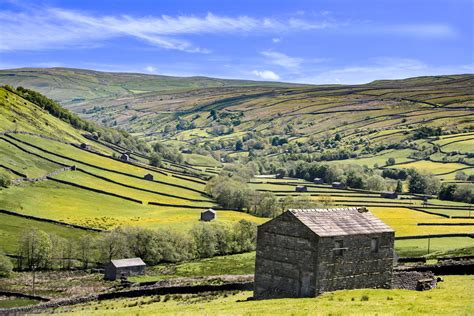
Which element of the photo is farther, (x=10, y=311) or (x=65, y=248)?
(x=65, y=248)

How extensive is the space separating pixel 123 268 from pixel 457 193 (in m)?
92.6

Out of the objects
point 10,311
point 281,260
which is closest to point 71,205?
point 10,311

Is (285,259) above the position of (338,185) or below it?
above

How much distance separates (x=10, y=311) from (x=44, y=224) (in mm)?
48629

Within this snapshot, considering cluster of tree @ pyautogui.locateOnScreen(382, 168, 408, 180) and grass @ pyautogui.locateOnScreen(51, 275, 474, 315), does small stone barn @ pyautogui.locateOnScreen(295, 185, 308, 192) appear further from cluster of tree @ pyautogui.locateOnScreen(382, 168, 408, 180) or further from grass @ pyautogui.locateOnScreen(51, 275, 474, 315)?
grass @ pyautogui.locateOnScreen(51, 275, 474, 315)

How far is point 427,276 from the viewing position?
155 ft

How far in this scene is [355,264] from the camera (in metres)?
45.8

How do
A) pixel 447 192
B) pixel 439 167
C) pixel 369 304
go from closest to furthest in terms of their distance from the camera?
pixel 369 304
pixel 447 192
pixel 439 167

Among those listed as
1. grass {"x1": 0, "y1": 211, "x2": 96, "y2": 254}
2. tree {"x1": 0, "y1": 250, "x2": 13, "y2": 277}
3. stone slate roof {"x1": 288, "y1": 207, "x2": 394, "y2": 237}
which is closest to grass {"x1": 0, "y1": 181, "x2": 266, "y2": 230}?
grass {"x1": 0, "y1": 211, "x2": 96, "y2": 254}

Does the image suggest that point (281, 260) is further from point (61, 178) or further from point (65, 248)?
point (61, 178)

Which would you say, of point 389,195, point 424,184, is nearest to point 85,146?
point 389,195

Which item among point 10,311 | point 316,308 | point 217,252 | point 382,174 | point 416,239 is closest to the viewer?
point 316,308

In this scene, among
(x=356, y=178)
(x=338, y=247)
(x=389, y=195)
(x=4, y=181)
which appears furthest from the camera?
(x=356, y=178)

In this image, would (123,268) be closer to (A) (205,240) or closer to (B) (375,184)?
(A) (205,240)
